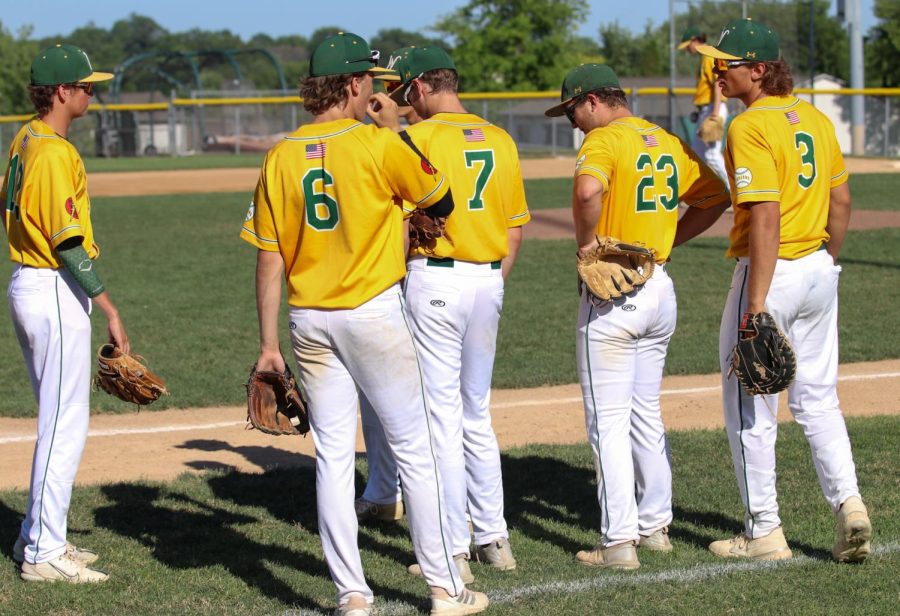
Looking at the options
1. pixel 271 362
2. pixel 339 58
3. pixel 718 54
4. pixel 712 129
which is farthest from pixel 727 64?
pixel 712 129

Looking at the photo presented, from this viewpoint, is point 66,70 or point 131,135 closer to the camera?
point 66,70

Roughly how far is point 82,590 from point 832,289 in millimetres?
3098

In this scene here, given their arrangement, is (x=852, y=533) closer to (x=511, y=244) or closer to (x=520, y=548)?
(x=520, y=548)

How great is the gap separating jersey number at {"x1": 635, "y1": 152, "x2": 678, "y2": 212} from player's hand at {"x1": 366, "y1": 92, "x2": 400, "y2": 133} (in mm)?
1023

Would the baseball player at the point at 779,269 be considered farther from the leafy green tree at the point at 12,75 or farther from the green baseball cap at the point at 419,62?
the leafy green tree at the point at 12,75

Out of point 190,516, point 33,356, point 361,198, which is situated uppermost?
point 361,198

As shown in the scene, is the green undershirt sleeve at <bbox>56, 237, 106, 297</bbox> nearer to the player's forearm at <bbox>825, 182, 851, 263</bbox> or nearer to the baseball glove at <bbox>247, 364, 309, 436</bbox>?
the baseball glove at <bbox>247, 364, 309, 436</bbox>

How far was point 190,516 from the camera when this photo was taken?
5398mm

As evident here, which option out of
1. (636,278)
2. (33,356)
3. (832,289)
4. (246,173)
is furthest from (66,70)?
(246,173)

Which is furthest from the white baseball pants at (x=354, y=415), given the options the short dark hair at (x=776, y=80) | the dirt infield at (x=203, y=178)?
the dirt infield at (x=203, y=178)

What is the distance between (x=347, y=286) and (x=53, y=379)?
1.44m

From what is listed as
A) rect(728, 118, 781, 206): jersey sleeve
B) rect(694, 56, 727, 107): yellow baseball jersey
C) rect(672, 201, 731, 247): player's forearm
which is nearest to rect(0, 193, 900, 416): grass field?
rect(694, 56, 727, 107): yellow baseball jersey

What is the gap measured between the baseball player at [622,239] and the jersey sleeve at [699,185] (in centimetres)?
2

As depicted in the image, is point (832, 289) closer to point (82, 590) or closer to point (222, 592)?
point (222, 592)
